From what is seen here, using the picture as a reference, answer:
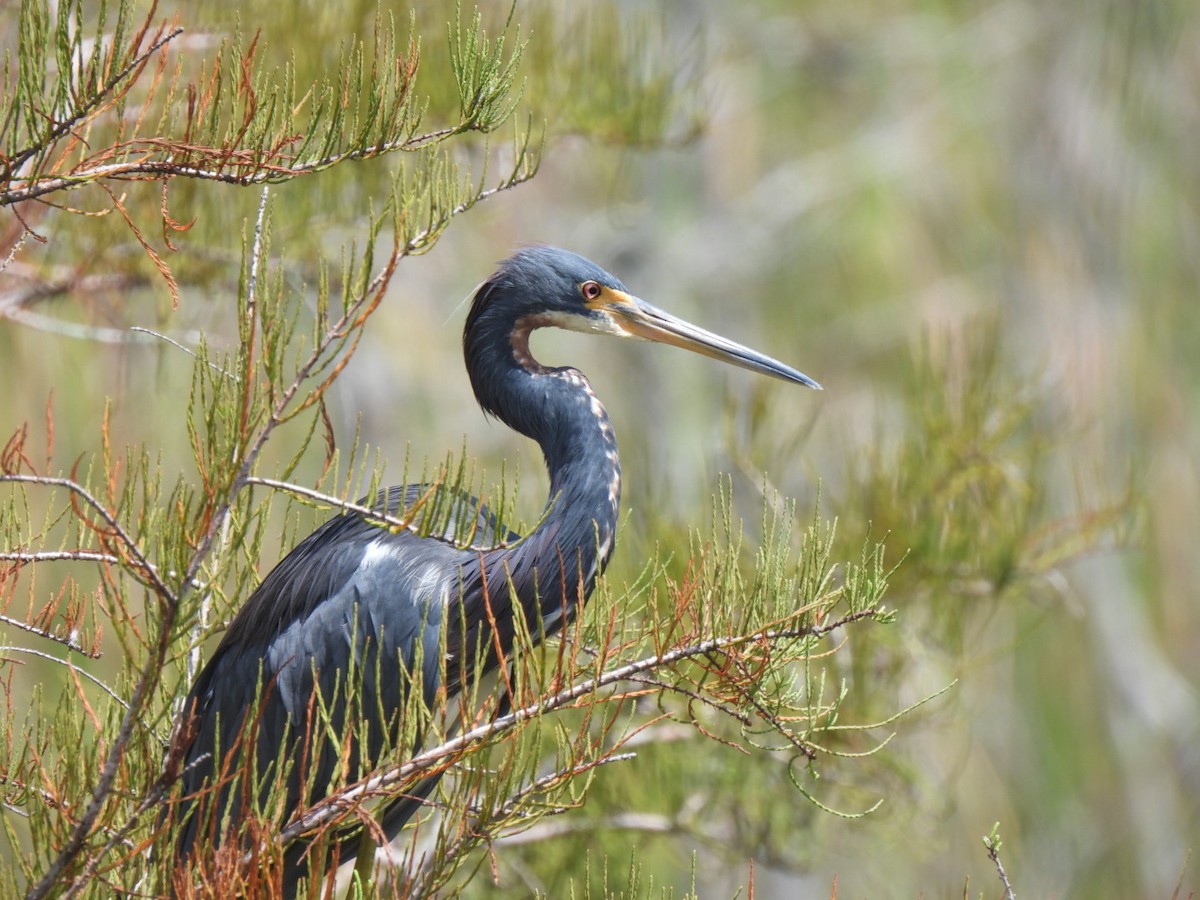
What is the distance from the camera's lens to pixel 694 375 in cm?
916

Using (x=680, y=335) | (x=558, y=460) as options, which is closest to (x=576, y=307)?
(x=680, y=335)

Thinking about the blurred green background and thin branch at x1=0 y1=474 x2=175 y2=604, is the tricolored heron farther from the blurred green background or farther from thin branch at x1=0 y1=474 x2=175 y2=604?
the blurred green background

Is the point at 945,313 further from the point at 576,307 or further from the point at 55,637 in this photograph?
the point at 55,637

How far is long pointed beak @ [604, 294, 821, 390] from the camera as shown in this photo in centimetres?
269

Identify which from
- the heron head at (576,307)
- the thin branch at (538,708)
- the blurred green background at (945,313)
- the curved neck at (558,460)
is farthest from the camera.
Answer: the blurred green background at (945,313)

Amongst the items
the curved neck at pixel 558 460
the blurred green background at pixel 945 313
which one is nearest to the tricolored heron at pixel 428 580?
the curved neck at pixel 558 460

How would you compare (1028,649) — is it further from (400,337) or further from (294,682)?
(294,682)

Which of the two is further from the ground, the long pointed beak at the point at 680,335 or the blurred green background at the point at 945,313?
the long pointed beak at the point at 680,335

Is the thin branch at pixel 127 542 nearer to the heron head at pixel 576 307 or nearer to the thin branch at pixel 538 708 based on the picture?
the thin branch at pixel 538 708

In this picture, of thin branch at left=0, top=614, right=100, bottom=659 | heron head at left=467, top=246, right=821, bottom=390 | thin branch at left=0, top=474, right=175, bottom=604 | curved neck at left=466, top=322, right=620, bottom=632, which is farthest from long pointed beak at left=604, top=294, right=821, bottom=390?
thin branch at left=0, top=474, right=175, bottom=604

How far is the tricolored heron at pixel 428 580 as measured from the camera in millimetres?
2459

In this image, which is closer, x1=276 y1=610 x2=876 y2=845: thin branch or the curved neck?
x1=276 y1=610 x2=876 y2=845: thin branch

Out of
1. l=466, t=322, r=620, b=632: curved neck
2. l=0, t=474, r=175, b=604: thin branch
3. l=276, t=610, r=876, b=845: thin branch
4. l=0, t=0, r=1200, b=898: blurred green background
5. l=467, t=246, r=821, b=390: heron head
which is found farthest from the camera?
l=0, t=0, r=1200, b=898: blurred green background

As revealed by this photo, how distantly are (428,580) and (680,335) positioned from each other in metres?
0.63
